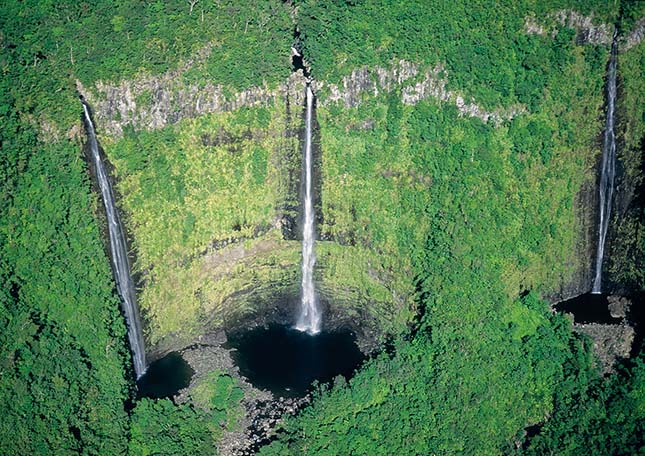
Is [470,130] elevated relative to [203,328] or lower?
elevated

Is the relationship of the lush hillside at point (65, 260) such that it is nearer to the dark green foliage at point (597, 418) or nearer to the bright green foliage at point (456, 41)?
the bright green foliage at point (456, 41)

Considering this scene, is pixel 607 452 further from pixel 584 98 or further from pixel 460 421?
pixel 584 98

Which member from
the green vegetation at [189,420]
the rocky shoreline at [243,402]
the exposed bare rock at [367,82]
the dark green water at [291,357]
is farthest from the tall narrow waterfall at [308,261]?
the green vegetation at [189,420]

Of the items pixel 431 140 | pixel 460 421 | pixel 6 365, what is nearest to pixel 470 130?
pixel 431 140

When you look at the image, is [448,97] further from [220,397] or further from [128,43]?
[220,397]

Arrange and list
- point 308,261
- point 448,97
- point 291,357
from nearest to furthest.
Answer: point 291,357
point 448,97
point 308,261

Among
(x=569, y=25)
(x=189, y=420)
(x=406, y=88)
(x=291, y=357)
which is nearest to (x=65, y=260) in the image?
(x=189, y=420)
